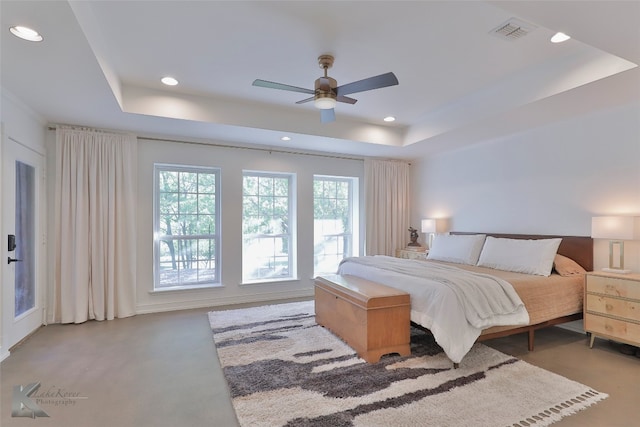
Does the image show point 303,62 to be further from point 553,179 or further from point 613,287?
point 613,287

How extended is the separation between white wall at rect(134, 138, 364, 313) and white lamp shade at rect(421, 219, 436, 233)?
4.28 feet

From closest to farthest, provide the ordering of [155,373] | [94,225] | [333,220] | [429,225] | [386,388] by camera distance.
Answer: [386,388]
[155,373]
[94,225]
[429,225]
[333,220]

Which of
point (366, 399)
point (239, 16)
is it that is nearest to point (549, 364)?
point (366, 399)

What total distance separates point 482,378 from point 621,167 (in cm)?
271

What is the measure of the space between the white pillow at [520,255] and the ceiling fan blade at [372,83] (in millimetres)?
2559

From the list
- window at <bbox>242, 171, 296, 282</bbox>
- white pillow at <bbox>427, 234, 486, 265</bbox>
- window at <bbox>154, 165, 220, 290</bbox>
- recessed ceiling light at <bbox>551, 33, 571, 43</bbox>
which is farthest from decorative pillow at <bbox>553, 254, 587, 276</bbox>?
window at <bbox>154, 165, 220, 290</bbox>

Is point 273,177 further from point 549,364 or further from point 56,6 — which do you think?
point 549,364

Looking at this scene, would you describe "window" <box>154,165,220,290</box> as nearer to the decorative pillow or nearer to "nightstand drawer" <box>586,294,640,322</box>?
the decorative pillow

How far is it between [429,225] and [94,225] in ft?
16.1

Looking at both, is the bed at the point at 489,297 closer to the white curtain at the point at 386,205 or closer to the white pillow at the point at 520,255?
the white pillow at the point at 520,255

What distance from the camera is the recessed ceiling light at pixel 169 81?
10.6 ft

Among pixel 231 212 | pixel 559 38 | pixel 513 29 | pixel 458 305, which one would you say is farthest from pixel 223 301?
pixel 559 38

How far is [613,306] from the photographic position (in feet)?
9.53

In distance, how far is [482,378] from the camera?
97.3 inches
